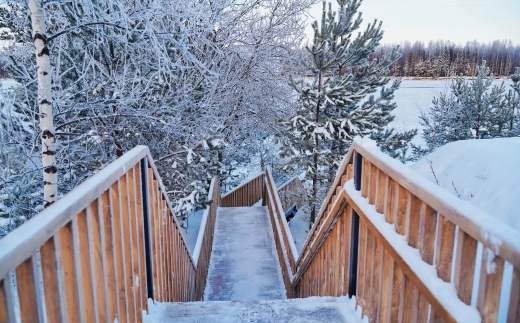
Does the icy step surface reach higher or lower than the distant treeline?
lower

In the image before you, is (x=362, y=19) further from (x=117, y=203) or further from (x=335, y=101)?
(x=117, y=203)

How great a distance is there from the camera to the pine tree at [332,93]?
33.2 ft

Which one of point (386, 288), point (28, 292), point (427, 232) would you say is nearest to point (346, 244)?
point (386, 288)

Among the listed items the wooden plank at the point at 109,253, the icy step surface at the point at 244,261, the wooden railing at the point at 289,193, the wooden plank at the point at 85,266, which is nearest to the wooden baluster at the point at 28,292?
the wooden plank at the point at 85,266

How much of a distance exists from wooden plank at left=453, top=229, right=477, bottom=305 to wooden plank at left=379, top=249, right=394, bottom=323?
1.83ft

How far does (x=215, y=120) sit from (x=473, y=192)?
573cm

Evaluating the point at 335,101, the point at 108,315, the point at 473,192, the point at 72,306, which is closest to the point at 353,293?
the point at 108,315

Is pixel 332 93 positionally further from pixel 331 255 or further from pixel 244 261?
pixel 331 255

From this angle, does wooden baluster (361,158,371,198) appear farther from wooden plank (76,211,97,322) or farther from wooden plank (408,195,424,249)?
wooden plank (76,211,97,322)

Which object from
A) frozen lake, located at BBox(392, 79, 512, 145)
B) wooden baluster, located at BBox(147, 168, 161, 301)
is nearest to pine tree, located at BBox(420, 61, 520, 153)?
frozen lake, located at BBox(392, 79, 512, 145)

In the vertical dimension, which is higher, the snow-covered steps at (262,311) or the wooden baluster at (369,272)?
Result: the wooden baluster at (369,272)

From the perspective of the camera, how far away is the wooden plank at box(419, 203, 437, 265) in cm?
142

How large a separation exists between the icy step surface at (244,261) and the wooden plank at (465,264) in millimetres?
4735

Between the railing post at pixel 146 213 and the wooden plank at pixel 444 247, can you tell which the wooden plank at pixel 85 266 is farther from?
the wooden plank at pixel 444 247
